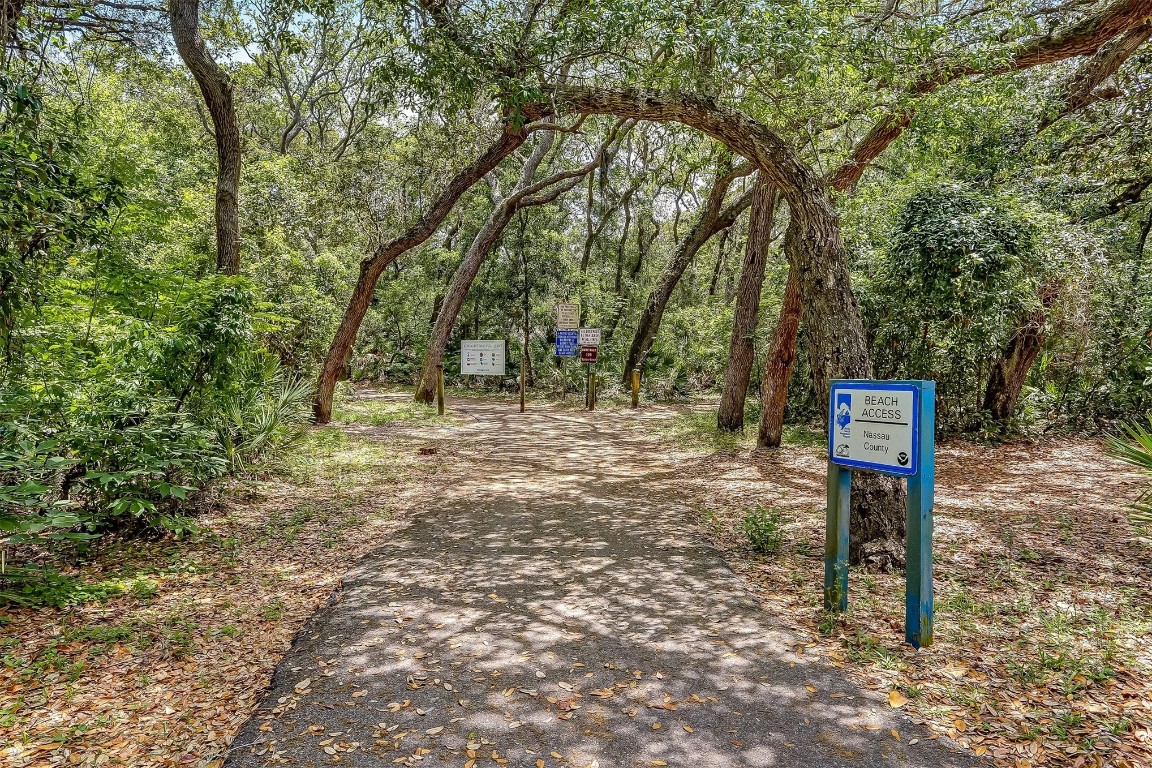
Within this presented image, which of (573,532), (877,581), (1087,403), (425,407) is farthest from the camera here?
(425,407)

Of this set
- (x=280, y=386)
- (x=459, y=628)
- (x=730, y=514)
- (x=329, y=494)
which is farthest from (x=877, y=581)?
(x=280, y=386)

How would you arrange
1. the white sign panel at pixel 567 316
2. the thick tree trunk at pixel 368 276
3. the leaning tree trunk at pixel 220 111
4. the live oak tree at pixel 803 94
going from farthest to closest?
the white sign panel at pixel 567 316
the thick tree trunk at pixel 368 276
the leaning tree trunk at pixel 220 111
the live oak tree at pixel 803 94

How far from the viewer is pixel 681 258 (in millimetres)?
17297

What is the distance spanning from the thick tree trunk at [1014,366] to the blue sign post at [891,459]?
292 inches

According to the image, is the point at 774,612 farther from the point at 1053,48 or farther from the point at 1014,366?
the point at 1014,366

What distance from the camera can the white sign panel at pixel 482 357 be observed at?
1748 centimetres

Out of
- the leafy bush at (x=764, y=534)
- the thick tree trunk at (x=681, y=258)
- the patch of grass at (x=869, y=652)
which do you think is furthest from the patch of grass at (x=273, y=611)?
the thick tree trunk at (x=681, y=258)

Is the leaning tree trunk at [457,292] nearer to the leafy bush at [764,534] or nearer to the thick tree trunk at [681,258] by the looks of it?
the thick tree trunk at [681,258]

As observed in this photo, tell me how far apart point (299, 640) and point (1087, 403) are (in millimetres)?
12289

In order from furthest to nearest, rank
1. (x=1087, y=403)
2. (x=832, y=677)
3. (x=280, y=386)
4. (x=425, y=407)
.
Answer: (x=425, y=407) < (x=1087, y=403) < (x=280, y=386) < (x=832, y=677)

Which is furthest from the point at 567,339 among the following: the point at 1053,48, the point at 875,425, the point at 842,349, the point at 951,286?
the point at 875,425

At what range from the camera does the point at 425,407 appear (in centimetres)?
1541

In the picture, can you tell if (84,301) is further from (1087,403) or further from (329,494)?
(1087,403)

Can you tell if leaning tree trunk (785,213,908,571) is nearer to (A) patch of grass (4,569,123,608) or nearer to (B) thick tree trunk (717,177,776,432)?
(B) thick tree trunk (717,177,776,432)
